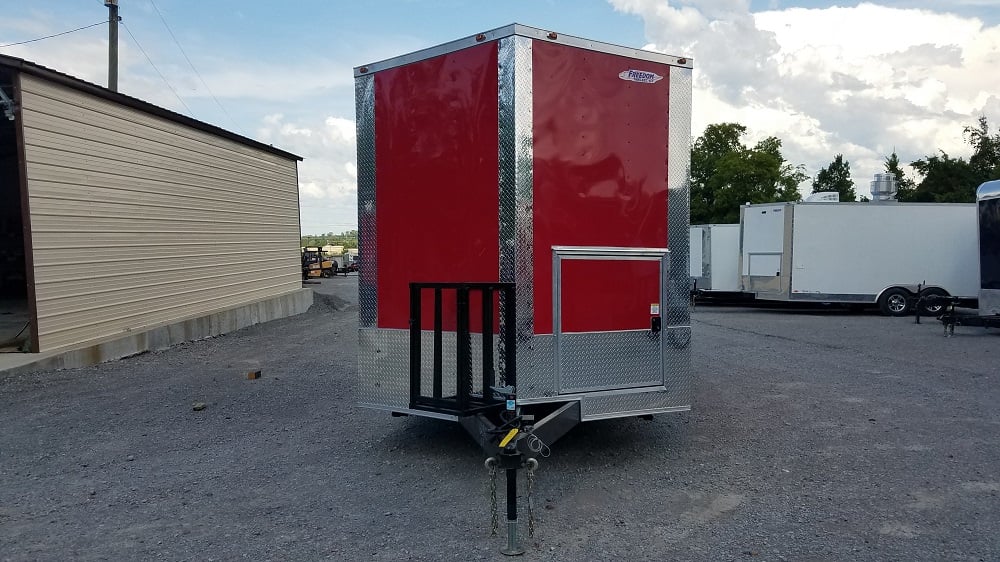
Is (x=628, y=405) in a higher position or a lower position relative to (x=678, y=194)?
lower

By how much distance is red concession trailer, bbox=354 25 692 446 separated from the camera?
15.6 feet

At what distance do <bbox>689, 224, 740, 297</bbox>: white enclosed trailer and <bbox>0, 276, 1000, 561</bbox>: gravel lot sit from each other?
11909mm

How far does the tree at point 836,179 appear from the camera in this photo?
51938mm

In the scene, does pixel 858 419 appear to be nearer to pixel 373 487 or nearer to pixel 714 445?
pixel 714 445

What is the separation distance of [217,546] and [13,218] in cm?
2174

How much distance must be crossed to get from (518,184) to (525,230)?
0.33 metres

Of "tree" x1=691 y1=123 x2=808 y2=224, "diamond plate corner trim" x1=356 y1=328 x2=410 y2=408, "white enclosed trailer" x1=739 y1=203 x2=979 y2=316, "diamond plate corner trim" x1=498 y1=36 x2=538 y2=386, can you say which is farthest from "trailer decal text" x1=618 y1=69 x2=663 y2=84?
"tree" x1=691 y1=123 x2=808 y2=224

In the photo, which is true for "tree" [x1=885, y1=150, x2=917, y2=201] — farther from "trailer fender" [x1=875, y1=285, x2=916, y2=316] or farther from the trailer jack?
the trailer jack

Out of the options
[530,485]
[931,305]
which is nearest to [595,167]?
[530,485]

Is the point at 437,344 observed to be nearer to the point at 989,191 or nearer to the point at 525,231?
the point at 525,231

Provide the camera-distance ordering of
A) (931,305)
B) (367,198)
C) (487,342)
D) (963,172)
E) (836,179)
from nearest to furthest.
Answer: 1. (487,342)
2. (367,198)
3. (931,305)
4. (963,172)
5. (836,179)

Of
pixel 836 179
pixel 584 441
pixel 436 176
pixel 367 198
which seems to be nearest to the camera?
pixel 436 176

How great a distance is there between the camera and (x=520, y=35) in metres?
4.70

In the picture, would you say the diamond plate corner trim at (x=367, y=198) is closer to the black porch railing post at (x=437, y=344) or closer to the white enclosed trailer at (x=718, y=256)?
the black porch railing post at (x=437, y=344)
